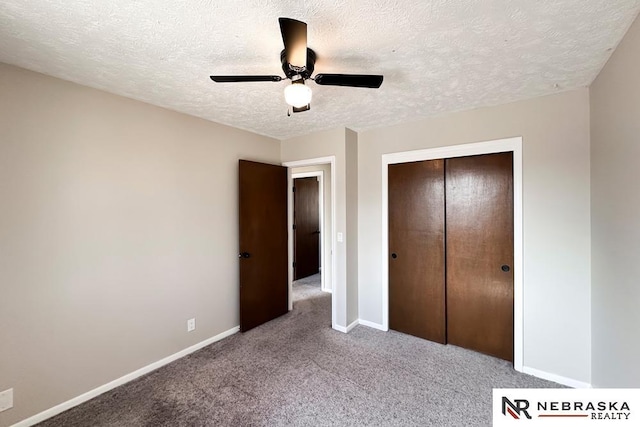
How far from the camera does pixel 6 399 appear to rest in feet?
5.78

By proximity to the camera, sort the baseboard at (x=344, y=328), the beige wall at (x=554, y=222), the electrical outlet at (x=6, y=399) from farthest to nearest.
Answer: the baseboard at (x=344, y=328) → the beige wall at (x=554, y=222) → the electrical outlet at (x=6, y=399)

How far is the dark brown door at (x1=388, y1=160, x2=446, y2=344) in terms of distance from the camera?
291 cm

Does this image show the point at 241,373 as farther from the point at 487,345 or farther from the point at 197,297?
the point at 487,345

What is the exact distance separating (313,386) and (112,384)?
1.66 metres

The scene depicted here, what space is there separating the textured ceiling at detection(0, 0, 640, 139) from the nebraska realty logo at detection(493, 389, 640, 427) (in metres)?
2.00

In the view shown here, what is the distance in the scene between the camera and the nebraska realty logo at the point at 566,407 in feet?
4.97

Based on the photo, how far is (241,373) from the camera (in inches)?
95.5

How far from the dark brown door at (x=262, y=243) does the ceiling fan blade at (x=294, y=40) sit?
1934 millimetres

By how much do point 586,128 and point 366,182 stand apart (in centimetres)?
199

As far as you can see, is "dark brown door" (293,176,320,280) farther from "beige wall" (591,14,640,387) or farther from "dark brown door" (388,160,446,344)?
"beige wall" (591,14,640,387)

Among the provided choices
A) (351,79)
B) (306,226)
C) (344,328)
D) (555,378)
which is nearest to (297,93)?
(351,79)

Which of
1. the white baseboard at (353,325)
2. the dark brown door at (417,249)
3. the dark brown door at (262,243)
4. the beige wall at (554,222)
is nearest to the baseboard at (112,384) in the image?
the dark brown door at (262,243)

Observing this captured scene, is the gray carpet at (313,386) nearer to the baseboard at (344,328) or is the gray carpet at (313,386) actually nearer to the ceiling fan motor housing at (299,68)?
the baseboard at (344,328)

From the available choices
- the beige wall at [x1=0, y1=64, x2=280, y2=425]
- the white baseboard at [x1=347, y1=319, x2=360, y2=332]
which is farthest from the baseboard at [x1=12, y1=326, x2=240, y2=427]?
the white baseboard at [x1=347, y1=319, x2=360, y2=332]
